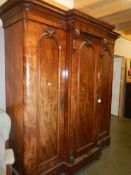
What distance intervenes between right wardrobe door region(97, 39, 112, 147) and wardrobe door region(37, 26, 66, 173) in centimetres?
81

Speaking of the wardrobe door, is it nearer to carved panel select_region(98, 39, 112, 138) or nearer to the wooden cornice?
the wooden cornice

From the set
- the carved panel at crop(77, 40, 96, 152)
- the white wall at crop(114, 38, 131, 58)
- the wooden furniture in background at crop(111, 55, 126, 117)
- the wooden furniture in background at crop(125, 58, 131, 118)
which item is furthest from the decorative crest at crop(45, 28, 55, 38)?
the wooden furniture in background at crop(125, 58, 131, 118)

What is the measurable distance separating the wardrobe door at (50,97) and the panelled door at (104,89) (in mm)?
804

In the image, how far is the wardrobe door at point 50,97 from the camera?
74.3 inches

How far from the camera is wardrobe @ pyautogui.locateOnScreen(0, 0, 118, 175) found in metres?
1.75

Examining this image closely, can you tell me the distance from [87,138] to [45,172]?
81cm

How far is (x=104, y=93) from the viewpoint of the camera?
2.93m

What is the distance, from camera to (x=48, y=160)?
2.05 metres

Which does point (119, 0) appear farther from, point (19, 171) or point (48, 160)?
point (19, 171)

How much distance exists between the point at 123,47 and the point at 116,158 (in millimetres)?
3208

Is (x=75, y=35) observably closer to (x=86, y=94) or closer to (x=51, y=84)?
(x=51, y=84)

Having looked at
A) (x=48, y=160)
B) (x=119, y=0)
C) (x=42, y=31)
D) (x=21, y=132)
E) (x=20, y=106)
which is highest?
(x=119, y=0)

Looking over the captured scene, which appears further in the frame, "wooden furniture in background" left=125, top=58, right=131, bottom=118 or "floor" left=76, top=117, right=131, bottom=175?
"wooden furniture in background" left=125, top=58, right=131, bottom=118

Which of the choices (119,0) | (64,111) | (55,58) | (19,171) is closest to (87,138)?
(64,111)
